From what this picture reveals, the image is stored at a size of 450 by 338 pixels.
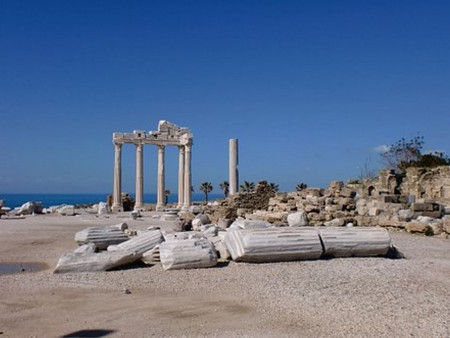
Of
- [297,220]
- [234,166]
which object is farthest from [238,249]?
[234,166]

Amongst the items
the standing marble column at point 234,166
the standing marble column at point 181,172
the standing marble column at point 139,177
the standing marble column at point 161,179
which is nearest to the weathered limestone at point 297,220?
the standing marble column at point 234,166

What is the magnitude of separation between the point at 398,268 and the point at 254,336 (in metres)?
4.87

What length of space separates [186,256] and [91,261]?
1.83 meters

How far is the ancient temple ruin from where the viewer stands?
1528 inches

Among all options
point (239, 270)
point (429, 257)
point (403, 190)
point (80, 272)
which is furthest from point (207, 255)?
point (403, 190)

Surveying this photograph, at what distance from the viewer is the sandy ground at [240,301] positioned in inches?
206

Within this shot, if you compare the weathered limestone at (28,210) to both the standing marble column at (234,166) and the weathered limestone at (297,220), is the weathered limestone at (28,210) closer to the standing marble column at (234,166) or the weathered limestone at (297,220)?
the standing marble column at (234,166)

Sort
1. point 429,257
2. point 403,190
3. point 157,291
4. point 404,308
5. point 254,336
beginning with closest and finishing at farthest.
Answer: point 254,336 < point 404,308 < point 157,291 < point 429,257 < point 403,190

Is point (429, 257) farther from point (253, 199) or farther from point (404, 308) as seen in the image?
point (253, 199)

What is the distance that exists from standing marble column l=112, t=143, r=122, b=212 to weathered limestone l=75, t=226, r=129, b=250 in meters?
25.5

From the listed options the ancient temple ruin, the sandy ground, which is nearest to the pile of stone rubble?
the sandy ground

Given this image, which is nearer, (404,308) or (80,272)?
(404,308)

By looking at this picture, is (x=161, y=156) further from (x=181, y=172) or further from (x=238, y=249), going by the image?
(x=238, y=249)

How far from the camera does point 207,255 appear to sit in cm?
882
